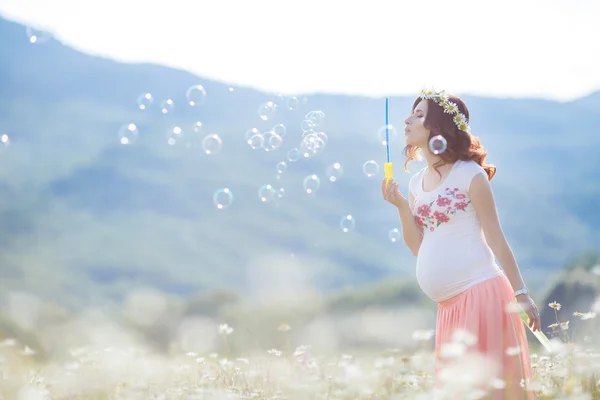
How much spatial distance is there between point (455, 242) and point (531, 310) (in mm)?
453

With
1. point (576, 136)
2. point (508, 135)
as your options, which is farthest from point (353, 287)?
point (576, 136)

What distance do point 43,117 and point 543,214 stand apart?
1364 cm

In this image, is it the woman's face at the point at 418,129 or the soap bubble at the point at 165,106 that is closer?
Answer: the woman's face at the point at 418,129

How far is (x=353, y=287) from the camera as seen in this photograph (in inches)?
648

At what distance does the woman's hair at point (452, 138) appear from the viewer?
3.50 meters

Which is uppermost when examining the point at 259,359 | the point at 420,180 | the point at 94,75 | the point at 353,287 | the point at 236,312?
the point at 94,75

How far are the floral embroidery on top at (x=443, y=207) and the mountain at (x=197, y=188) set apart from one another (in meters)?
12.8

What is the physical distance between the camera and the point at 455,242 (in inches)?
133

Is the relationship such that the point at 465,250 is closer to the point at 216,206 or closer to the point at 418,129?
the point at 418,129

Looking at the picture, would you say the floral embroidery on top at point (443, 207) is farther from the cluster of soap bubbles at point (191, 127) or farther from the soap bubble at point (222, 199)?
the cluster of soap bubbles at point (191, 127)

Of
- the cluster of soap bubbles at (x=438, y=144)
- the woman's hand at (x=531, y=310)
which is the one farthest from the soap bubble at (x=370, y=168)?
the woman's hand at (x=531, y=310)

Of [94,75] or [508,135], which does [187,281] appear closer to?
[94,75]

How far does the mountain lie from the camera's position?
57.3 feet

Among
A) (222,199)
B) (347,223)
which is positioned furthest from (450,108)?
(222,199)
